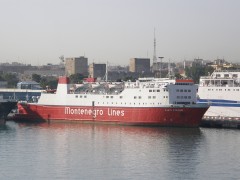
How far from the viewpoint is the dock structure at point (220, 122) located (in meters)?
33.7

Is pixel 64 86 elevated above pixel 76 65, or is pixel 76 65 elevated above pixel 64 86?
pixel 76 65

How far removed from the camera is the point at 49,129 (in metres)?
33.8

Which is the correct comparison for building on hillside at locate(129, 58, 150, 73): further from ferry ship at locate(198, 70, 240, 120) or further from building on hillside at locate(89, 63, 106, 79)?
ferry ship at locate(198, 70, 240, 120)

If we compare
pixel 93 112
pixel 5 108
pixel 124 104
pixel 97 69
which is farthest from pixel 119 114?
pixel 97 69

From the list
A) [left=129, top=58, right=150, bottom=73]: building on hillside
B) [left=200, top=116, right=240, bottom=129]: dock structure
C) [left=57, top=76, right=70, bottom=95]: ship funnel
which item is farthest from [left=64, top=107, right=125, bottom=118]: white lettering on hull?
[left=129, top=58, right=150, bottom=73]: building on hillside

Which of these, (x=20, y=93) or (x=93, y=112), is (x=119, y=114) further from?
(x=20, y=93)

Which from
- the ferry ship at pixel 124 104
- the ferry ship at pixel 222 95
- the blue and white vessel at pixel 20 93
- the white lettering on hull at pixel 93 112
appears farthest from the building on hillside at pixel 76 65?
the ferry ship at pixel 222 95

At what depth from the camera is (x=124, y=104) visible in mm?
35000

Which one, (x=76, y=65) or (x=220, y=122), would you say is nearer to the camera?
(x=220, y=122)

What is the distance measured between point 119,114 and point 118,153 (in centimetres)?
1005

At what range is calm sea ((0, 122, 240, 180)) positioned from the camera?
2136 centimetres

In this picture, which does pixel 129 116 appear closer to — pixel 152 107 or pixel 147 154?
pixel 152 107

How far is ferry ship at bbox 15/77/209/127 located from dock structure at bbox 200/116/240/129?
1.15m

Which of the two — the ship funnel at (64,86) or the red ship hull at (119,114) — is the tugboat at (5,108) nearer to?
the red ship hull at (119,114)
